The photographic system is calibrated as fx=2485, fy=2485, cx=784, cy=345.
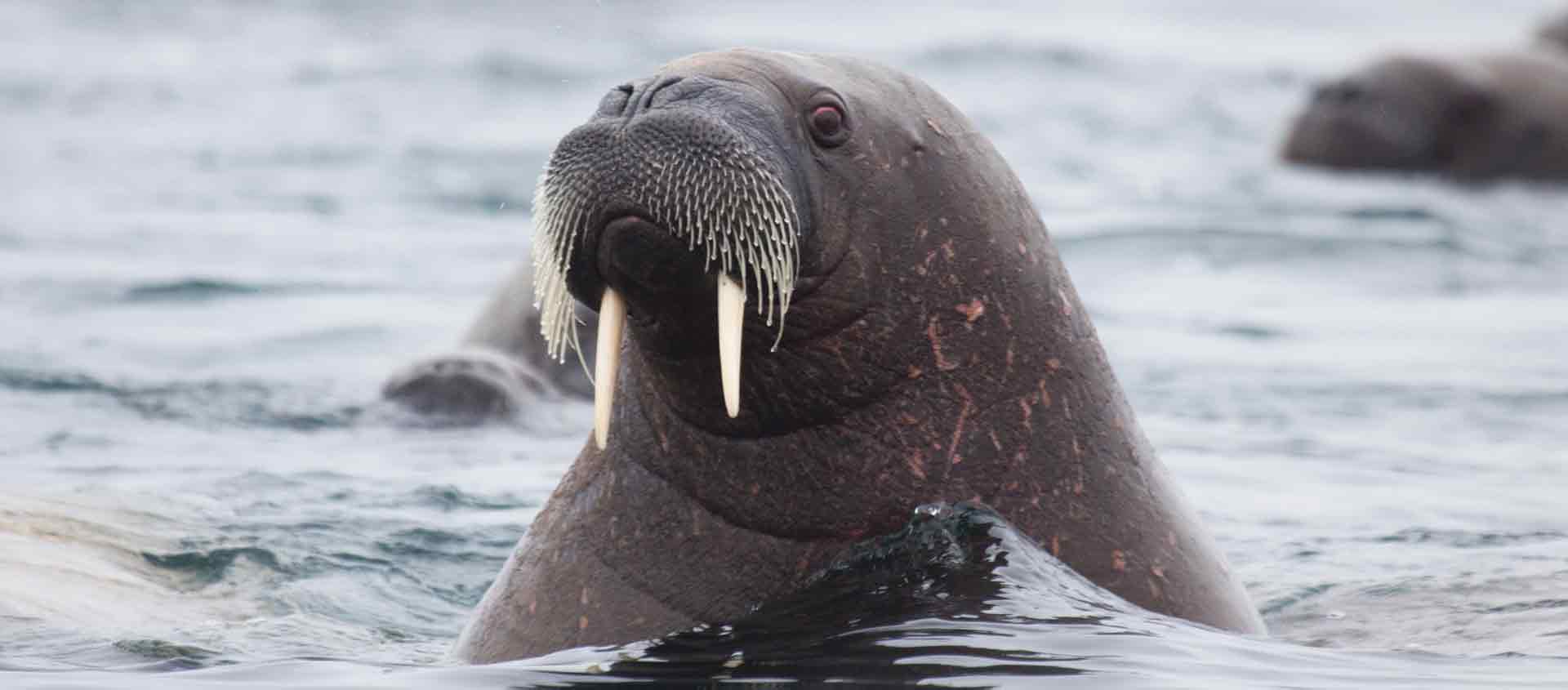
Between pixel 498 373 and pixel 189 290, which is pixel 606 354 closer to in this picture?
pixel 498 373

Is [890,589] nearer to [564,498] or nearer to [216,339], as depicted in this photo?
[564,498]

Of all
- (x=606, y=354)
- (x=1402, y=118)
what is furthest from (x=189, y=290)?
(x=1402, y=118)

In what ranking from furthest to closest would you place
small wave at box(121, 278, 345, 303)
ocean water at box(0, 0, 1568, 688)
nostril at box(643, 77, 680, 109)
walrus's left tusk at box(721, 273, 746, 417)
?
small wave at box(121, 278, 345, 303)
ocean water at box(0, 0, 1568, 688)
nostril at box(643, 77, 680, 109)
walrus's left tusk at box(721, 273, 746, 417)

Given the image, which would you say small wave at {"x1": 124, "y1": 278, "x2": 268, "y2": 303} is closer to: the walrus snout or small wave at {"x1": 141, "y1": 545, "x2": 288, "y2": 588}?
small wave at {"x1": 141, "y1": 545, "x2": 288, "y2": 588}

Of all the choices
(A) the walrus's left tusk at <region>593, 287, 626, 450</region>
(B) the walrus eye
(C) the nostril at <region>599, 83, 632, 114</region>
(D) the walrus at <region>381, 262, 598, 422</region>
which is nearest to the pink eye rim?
(B) the walrus eye

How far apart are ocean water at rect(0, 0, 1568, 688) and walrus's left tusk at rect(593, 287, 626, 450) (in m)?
0.54

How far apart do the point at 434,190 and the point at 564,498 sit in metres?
13.6

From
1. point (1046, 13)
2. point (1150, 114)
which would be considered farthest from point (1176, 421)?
point (1046, 13)

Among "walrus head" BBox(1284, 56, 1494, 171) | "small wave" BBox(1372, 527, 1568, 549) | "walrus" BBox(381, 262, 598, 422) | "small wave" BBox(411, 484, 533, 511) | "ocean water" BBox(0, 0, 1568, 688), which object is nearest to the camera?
"ocean water" BBox(0, 0, 1568, 688)

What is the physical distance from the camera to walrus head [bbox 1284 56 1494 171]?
20.0 m

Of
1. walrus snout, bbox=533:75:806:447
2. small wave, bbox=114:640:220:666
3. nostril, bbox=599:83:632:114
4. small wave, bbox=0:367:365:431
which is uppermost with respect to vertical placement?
nostril, bbox=599:83:632:114

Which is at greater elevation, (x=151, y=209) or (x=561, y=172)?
(x=561, y=172)

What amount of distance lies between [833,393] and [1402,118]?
51.8 feet

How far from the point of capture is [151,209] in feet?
56.2
